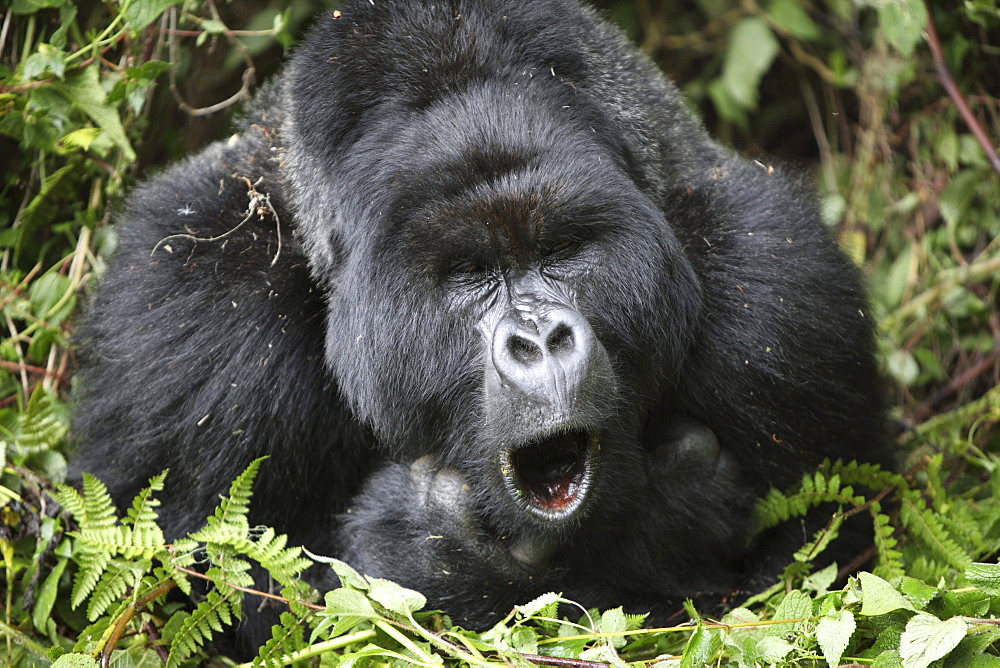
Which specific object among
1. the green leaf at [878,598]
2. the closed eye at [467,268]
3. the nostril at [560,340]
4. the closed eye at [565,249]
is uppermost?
the closed eye at [565,249]

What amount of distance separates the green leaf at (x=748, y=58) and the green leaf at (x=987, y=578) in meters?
3.22

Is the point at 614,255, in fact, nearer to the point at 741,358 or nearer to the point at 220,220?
the point at 741,358

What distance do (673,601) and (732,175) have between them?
4.52 ft

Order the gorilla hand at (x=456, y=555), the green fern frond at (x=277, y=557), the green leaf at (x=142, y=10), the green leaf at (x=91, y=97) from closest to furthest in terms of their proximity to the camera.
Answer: the green fern frond at (x=277, y=557) < the gorilla hand at (x=456, y=555) < the green leaf at (x=142, y=10) < the green leaf at (x=91, y=97)

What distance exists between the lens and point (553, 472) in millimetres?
2803

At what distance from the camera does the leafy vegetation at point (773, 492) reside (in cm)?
250

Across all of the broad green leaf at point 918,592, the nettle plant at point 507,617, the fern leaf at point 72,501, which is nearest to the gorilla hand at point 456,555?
the nettle plant at point 507,617

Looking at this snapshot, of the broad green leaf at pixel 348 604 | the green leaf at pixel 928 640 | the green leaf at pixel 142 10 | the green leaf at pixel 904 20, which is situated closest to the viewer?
the green leaf at pixel 928 640

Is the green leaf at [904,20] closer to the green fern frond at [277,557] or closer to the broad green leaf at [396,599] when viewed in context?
the broad green leaf at [396,599]

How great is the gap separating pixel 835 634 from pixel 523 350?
97 cm

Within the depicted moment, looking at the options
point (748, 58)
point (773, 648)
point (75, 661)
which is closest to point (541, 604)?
point (773, 648)

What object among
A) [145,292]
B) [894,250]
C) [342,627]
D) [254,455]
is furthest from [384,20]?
[894,250]

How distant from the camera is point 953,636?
2193 mm

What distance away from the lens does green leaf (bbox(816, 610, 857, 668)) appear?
7.38ft
